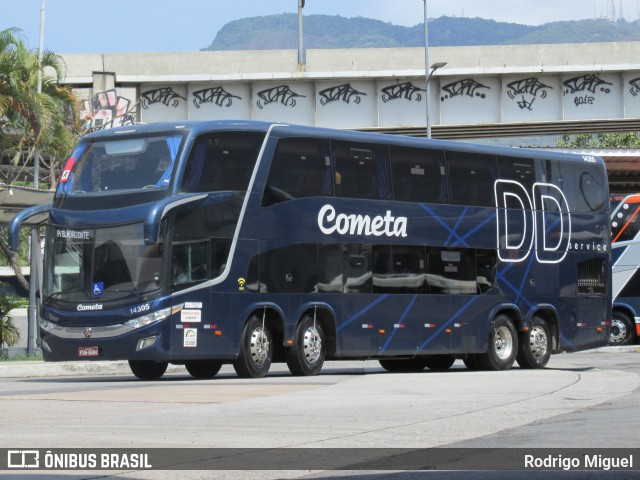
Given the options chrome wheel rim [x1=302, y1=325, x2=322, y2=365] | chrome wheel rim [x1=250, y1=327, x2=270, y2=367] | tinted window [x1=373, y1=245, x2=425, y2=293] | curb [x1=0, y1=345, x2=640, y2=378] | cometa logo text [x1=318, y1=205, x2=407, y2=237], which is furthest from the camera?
curb [x1=0, y1=345, x2=640, y2=378]

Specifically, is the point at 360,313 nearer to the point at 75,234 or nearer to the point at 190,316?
the point at 190,316

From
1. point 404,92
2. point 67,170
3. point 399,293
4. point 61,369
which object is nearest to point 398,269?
point 399,293

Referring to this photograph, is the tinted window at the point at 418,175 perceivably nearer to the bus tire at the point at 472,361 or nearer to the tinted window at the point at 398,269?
the tinted window at the point at 398,269

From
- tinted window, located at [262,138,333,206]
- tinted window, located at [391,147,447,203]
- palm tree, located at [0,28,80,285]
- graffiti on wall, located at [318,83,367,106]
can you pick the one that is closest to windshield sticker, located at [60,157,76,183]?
tinted window, located at [262,138,333,206]

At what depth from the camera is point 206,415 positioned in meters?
13.5

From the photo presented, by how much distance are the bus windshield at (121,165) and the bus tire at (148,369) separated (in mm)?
3349

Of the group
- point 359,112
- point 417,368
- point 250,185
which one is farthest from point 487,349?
point 359,112

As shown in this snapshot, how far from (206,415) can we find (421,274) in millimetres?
11029

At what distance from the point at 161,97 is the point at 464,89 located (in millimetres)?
11662

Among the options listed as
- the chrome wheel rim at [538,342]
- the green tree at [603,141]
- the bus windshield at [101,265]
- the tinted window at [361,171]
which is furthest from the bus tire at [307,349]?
the green tree at [603,141]

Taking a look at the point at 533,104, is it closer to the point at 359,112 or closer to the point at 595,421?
the point at 359,112

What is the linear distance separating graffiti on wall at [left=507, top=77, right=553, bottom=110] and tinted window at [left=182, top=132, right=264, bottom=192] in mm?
30526

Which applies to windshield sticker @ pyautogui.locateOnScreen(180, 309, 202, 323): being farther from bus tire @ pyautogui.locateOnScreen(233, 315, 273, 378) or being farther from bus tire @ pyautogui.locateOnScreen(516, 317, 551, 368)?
bus tire @ pyautogui.locateOnScreen(516, 317, 551, 368)

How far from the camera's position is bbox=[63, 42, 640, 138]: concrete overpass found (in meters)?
49.9
